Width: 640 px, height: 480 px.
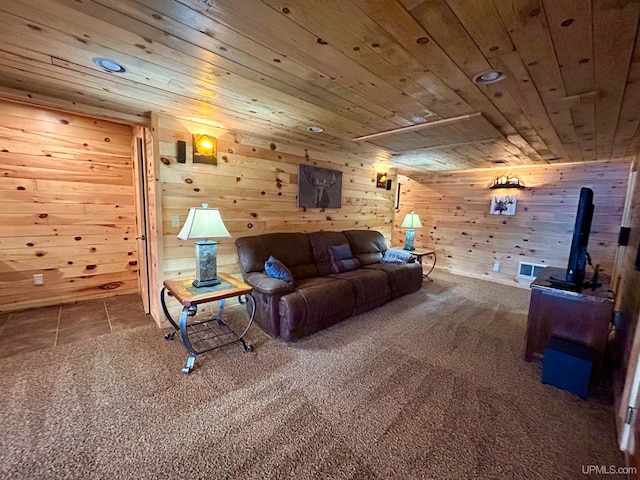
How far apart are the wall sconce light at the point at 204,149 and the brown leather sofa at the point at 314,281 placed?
3.13ft

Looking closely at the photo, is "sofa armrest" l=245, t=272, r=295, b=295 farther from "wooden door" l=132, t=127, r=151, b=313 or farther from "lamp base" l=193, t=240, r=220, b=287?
"wooden door" l=132, t=127, r=151, b=313

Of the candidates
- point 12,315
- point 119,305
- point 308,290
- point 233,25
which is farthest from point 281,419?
point 12,315

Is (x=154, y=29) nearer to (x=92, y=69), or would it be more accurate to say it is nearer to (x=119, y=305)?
(x=92, y=69)

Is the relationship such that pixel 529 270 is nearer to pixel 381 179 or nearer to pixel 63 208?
pixel 381 179

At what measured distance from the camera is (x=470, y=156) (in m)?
4.17

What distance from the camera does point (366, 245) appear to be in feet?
14.5

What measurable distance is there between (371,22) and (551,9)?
737 millimetres

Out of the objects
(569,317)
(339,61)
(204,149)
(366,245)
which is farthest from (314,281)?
(569,317)

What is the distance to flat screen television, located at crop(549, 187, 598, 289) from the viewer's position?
2.27 metres

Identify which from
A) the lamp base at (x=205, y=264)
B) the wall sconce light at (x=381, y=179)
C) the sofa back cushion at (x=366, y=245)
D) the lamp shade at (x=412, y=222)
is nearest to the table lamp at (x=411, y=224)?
the lamp shade at (x=412, y=222)

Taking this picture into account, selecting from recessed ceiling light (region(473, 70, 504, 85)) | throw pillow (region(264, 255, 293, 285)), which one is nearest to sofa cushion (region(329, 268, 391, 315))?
throw pillow (region(264, 255, 293, 285))

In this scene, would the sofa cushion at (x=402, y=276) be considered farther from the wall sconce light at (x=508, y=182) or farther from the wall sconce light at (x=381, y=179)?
the wall sconce light at (x=508, y=182)

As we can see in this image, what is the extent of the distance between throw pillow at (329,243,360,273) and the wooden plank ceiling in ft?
5.48

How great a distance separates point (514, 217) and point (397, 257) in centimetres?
248
